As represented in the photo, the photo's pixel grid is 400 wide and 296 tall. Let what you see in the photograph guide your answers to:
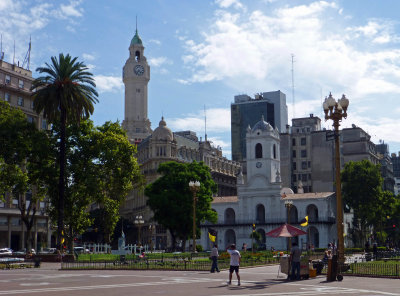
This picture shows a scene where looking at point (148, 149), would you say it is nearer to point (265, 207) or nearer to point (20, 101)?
point (265, 207)

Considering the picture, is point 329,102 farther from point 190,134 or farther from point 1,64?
point 190,134

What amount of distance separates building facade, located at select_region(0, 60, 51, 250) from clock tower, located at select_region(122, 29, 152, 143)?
126 feet


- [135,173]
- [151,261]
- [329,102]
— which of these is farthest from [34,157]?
[329,102]

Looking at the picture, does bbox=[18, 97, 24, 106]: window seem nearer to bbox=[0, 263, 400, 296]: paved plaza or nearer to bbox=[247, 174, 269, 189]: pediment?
bbox=[247, 174, 269, 189]: pediment

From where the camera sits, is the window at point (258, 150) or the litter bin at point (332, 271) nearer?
the litter bin at point (332, 271)

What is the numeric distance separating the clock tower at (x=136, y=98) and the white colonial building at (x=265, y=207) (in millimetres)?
Answer: 38709

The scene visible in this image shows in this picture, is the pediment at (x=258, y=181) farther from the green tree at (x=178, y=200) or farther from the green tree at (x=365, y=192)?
the green tree at (x=178, y=200)

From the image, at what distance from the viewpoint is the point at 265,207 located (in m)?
82.4

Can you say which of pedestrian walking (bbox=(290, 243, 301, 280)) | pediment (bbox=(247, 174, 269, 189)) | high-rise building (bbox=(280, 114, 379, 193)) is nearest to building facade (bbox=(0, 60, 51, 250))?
pediment (bbox=(247, 174, 269, 189))

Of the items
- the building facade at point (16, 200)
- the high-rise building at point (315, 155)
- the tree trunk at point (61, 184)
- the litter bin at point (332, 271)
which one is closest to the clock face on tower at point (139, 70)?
the high-rise building at point (315, 155)

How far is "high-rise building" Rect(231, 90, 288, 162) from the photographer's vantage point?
138 meters

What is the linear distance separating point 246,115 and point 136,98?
31969mm

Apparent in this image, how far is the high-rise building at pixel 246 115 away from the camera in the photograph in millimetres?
137500

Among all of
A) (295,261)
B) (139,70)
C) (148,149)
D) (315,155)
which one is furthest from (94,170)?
(139,70)
